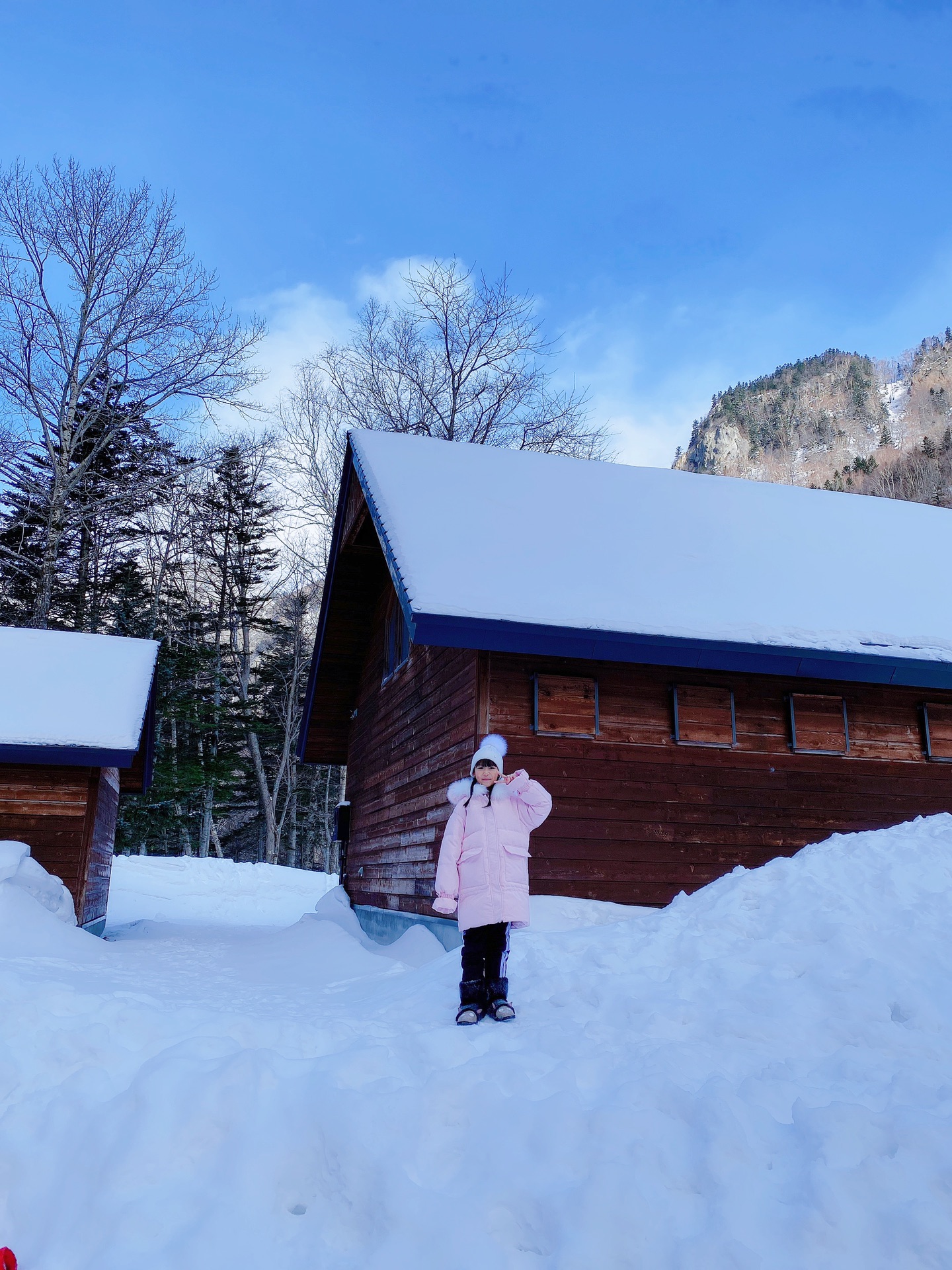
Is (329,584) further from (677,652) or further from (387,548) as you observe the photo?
(677,652)

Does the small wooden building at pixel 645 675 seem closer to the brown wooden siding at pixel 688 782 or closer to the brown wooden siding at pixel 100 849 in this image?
A: the brown wooden siding at pixel 688 782

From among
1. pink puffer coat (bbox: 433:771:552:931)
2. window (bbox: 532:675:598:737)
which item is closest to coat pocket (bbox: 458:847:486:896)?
pink puffer coat (bbox: 433:771:552:931)

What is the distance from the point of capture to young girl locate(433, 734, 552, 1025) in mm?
5031

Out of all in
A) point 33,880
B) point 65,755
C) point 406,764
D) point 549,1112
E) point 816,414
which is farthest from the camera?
point 816,414

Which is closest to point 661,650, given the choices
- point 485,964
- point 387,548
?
point 387,548

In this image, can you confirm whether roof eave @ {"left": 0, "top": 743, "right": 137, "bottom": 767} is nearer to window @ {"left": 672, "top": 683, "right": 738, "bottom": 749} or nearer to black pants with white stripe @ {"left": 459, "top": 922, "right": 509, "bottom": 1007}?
window @ {"left": 672, "top": 683, "right": 738, "bottom": 749}

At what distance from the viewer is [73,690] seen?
11.9 metres

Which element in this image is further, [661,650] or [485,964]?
[661,650]

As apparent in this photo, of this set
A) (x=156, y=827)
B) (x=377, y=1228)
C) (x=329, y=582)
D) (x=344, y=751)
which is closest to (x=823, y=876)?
(x=377, y=1228)

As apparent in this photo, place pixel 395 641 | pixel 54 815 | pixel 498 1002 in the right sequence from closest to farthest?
pixel 498 1002 → pixel 54 815 → pixel 395 641

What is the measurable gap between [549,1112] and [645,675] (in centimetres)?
535

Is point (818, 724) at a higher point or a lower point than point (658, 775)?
higher

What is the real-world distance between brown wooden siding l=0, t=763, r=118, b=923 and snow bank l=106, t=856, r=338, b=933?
3968mm

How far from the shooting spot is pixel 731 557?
9.61 metres
